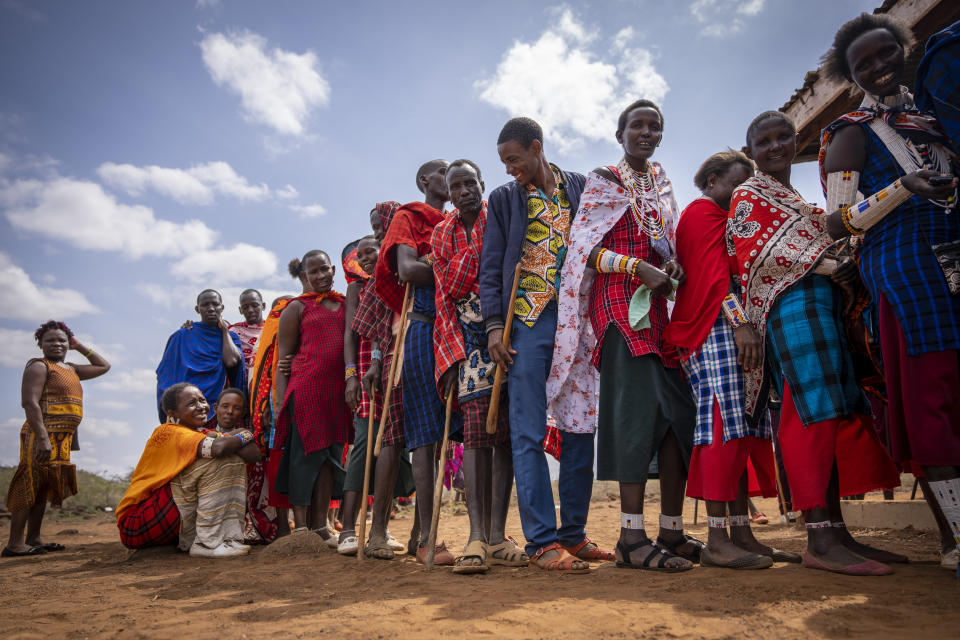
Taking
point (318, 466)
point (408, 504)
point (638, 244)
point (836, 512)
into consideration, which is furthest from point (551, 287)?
point (408, 504)

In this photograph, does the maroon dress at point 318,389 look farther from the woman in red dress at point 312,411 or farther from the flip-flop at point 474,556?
the flip-flop at point 474,556

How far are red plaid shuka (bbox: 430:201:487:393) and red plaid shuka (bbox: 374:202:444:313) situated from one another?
0.31m

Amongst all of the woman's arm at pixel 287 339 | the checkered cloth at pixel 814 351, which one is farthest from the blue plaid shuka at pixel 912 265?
the woman's arm at pixel 287 339

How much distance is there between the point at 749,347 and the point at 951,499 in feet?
3.22

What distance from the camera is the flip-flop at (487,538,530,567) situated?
3.38 metres

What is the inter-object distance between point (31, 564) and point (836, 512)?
5.59 metres

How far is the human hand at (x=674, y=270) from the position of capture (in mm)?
3410

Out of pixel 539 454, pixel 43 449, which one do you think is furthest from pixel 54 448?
pixel 539 454

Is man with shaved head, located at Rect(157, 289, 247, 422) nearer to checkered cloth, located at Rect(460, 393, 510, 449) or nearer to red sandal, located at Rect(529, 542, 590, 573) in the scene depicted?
checkered cloth, located at Rect(460, 393, 510, 449)

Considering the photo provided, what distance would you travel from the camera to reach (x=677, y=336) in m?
3.36

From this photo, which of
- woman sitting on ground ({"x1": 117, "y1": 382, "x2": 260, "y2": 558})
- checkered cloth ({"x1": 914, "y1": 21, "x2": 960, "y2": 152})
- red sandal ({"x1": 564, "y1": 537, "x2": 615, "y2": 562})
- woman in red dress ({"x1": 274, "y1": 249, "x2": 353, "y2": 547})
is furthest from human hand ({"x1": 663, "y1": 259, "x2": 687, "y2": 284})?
woman sitting on ground ({"x1": 117, "y1": 382, "x2": 260, "y2": 558})

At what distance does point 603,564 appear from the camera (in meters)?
3.39

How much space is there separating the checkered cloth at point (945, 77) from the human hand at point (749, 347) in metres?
1.09

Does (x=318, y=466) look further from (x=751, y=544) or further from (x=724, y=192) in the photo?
(x=724, y=192)
